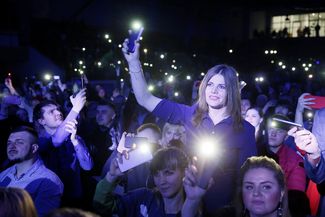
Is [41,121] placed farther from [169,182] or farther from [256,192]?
[256,192]

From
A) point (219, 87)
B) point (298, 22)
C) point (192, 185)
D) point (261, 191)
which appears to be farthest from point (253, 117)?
point (298, 22)

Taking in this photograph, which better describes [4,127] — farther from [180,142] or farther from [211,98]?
[211,98]

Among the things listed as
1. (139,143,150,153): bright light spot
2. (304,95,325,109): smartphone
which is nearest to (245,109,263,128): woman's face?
(304,95,325,109): smartphone

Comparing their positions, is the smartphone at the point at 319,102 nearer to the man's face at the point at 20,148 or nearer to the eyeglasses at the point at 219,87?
the eyeglasses at the point at 219,87

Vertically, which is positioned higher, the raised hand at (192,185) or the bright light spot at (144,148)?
the bright light spot at (144,148)

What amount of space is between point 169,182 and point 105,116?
3.55m

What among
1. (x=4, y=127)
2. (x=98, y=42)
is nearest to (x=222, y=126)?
(x=4, y=127)

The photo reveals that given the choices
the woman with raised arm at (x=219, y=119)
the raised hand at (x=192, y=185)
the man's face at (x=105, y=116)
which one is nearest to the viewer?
the raised hand at (x=192, y=185)

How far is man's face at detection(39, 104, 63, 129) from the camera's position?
430 centimetres

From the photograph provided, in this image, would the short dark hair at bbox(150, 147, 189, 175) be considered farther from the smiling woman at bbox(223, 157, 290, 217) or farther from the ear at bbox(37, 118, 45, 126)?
the ear at bbox(37, 118, 45, 126)

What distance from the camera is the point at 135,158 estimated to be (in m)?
2.40

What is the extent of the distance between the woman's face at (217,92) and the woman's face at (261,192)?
50 cm

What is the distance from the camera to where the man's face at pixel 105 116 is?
6152 millimetres

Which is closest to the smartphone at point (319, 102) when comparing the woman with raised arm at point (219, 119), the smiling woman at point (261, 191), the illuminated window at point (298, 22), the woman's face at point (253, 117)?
the woman with raised arm at point (219, 119)
